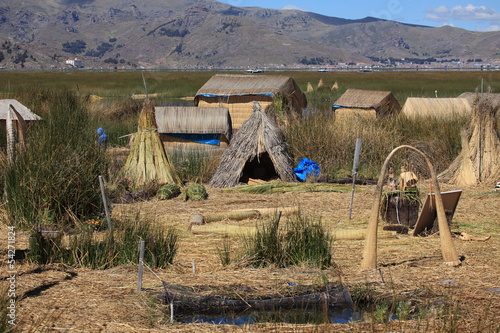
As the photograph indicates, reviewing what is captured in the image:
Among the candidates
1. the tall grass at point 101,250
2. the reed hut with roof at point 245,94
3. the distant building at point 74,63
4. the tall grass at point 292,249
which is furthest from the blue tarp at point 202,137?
the distant building at point 74,63

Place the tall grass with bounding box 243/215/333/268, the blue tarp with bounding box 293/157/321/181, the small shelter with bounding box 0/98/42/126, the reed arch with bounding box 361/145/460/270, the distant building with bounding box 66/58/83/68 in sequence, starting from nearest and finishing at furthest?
the reed arch with bounding box 361/145/460/270
the tall grass with bounding box 243/215/333/268
the small shelter with bounding box 0/98/42/126
the blue tarp with bounding box 293/157/321/181
the distant building with bounding box 66/58/83/68

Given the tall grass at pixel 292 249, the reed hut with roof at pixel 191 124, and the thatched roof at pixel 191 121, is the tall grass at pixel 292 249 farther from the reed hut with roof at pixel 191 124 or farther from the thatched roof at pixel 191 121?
the thatched roof at pixel 191 121

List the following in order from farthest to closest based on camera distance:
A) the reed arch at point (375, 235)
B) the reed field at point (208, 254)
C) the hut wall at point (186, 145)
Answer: the hut wall at point (186, 145) < the reed arch at point (375, 235) < the reed field at point (208, 254)

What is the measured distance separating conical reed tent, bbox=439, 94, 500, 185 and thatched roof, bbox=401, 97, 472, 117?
481 centimetres

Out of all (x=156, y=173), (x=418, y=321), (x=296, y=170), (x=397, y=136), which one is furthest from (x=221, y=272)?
(x=397, y=136)

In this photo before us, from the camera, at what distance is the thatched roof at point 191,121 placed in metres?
13.8

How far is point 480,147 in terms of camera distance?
1118 cm

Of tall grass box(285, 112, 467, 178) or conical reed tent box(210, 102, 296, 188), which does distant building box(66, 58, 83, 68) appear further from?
conical reed tent box(210, 102, 296, 188)

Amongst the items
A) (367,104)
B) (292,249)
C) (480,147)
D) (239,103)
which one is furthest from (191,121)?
(292,249)

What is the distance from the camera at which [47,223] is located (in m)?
7.41

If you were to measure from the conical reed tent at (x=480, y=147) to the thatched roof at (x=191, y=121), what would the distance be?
5008 mm

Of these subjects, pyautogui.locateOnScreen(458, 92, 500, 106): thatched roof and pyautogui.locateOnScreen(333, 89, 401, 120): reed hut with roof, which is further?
pyautogui.locateOnScreen(333, 89, 401, 120): reed hut with roof

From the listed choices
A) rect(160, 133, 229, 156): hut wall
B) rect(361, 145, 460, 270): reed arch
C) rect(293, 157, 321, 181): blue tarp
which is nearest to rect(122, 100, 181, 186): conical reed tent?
rect(293, 157, 321, 181): blue tarp

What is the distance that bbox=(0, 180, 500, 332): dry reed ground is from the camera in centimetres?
462
